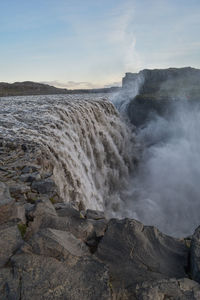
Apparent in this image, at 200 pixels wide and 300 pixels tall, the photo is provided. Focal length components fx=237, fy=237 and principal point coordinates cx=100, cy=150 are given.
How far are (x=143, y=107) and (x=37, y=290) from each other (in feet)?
138

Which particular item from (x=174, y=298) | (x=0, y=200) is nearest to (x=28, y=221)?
(x=0, y=200)

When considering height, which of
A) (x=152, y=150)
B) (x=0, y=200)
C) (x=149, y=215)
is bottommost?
(x=149, y=215)

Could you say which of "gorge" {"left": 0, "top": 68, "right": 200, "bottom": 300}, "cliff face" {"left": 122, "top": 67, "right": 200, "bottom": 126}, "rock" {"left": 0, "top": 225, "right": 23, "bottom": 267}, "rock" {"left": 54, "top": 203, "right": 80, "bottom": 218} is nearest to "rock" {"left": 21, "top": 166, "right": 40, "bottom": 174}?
"gorge" {"left": 0, "top": 68, "right": 200, "bottom": 300}

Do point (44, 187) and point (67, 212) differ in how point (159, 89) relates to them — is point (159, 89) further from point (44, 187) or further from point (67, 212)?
point (67, 212)

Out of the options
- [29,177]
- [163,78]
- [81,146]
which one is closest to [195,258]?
[29,177]

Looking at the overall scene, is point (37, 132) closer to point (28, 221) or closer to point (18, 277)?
point (28, 221)

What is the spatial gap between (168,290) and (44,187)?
508cm

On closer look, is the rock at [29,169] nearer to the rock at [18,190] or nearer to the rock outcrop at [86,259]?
the rock at [18,190]

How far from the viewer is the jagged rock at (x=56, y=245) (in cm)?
380

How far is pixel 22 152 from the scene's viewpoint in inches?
396

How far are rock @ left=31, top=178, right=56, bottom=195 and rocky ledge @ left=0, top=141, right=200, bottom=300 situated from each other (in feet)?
5.50

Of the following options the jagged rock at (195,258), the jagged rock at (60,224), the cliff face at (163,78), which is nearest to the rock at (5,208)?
the jagged rock at (60,224)

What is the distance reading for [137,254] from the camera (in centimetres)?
431

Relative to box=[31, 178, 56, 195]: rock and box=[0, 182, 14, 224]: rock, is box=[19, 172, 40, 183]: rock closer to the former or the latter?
box=[31, 178, 56, 195]: rock
